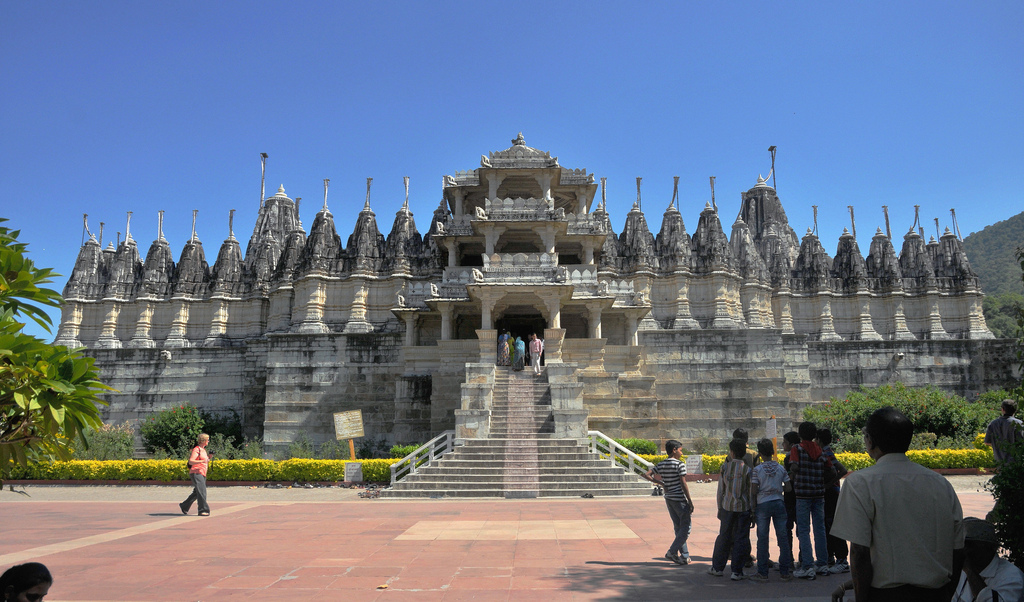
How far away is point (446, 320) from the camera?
2636 centimetres

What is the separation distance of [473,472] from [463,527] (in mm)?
6191

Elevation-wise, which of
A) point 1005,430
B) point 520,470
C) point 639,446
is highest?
point 1005,430

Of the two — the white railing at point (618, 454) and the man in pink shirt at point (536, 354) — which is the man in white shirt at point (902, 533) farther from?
the man in pink shirt at point (536, 354)

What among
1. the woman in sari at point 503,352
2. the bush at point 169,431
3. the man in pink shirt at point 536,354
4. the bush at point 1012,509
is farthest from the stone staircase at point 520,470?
the bush at point 169,431

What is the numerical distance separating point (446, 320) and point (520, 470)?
32.4 ft

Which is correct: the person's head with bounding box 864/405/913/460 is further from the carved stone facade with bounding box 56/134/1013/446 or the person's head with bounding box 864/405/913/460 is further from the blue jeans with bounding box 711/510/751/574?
the carved stone facade with bounding box 56/134/1013/446

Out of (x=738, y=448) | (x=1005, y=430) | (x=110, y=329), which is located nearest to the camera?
(x=738, y=448)

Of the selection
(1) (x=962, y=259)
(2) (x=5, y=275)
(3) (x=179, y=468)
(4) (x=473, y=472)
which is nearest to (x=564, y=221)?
(4) (x=473, y=472)

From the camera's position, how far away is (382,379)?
2941cm

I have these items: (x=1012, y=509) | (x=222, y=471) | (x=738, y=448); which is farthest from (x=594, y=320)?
(x=1012, y=509)

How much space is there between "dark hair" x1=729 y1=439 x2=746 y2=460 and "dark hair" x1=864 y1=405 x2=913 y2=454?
12.6 feet

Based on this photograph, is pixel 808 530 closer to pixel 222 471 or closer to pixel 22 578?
pixel 22 578

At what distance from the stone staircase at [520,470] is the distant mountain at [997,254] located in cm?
8189

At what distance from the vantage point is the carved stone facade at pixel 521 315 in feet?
85.6
